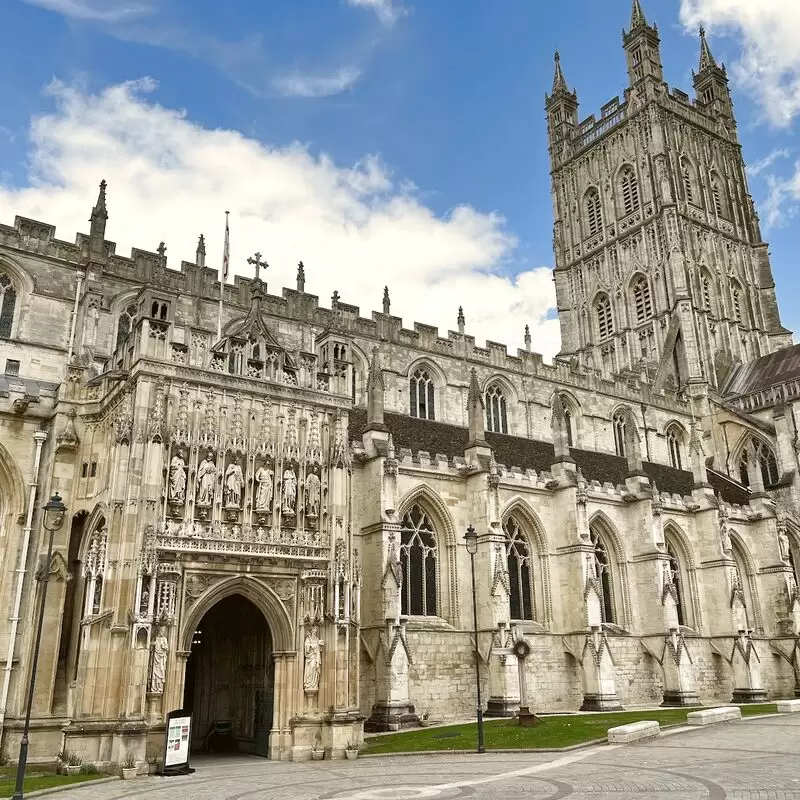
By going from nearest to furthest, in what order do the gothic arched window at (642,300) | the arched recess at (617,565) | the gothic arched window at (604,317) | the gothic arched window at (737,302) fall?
1. the arched recess at (617,565)
2. the gothic arched window at (642,300)
3. the gothic arched window at (737,302)
4. the gothic arched window at (604,317)

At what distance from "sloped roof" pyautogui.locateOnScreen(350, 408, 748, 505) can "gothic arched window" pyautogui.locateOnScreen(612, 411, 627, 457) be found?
242 cm

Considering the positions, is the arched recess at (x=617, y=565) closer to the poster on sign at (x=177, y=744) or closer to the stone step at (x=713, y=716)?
the stone step at (x=713, y=716)

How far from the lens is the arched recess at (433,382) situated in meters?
39.7

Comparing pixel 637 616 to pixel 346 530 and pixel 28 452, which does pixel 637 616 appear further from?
pixel 28 452

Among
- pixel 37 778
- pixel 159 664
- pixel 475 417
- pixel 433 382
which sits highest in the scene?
→ pixel 433 382

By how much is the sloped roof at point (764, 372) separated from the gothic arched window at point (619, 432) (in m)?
11.9

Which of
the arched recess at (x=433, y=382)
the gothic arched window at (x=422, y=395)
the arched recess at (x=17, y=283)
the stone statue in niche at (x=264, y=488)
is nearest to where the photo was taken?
the stone statue in niche at (x=264, y=488)

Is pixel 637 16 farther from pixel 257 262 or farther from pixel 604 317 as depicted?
pixel 257 262

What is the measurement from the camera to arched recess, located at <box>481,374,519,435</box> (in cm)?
4278

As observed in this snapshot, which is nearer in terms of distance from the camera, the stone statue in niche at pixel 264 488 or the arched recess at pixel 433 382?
the stone statue in niche at pixel 264 488

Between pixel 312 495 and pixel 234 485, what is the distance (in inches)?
84.2

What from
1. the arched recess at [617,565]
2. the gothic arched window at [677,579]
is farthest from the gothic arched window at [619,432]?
the arched recess at [617,565]

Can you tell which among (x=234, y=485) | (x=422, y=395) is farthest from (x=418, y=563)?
(x=422, y=395)

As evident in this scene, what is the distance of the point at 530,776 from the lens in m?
14.2
